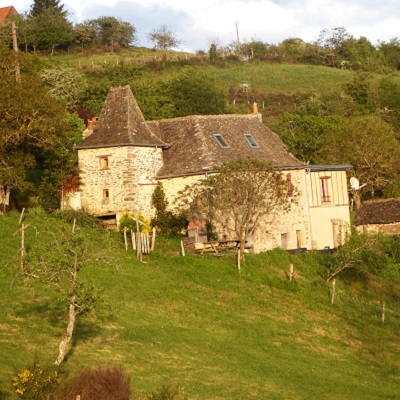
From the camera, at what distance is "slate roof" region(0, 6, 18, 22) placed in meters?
115

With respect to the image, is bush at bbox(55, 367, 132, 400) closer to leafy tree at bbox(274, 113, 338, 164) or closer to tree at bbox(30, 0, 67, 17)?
leafy tree at bbox(274, 113, 338, 164)

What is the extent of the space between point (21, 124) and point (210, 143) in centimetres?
957

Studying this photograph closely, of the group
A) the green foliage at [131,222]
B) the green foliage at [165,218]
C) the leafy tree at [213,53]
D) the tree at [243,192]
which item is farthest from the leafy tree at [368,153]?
the leafy tree at [213,53]

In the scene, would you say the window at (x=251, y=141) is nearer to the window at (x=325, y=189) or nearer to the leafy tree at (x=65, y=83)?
the window at (x=325, y=189)

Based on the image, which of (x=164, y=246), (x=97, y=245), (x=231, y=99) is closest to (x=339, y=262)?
(x=164, y=246)

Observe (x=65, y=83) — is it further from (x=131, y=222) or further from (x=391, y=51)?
(x=391, y=51)

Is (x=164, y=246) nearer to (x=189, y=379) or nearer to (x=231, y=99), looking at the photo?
(x=189, y=379)

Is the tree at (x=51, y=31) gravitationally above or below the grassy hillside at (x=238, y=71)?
above

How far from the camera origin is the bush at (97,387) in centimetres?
1983

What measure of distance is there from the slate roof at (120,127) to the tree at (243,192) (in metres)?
5.34

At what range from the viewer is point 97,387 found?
1986 cm

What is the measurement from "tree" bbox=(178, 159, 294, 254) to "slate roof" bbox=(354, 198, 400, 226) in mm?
14332

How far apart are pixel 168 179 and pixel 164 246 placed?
16.9 feet

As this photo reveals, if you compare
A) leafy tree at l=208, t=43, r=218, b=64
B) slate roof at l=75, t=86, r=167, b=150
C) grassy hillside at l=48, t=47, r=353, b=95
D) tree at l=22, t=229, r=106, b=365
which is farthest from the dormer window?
leafy tree at l=208, t=43, r=218, b=64
